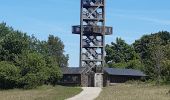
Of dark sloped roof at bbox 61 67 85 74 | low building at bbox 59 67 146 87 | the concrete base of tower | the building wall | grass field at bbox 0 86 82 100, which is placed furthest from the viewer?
the building wall

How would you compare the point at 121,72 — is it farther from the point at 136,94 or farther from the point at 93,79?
the point at 136,94

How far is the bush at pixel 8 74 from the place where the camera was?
198ft

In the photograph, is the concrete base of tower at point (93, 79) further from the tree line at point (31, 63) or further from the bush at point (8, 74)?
the bush at point (8, 74)

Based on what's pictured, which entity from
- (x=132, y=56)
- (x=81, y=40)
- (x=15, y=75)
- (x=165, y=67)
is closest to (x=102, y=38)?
(x=81, y=40)

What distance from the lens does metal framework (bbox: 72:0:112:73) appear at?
8069 cm

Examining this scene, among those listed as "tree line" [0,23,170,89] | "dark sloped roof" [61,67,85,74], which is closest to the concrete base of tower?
"dark sloped roof" [61,67,85,74]

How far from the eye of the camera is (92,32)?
8069 cm

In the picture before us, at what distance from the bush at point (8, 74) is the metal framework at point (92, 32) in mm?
20293

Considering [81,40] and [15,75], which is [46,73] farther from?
[81,40]

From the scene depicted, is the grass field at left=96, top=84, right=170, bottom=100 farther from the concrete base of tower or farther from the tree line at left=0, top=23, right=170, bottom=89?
the concrete base of tower

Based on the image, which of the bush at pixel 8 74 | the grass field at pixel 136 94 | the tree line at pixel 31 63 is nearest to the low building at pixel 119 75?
the tree line at pixel 31 63

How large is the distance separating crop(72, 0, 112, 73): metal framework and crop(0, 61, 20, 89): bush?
2029 cm

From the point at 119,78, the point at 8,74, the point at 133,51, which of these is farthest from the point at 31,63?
the point at 133,51

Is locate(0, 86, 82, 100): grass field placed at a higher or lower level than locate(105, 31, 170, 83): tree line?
lower
